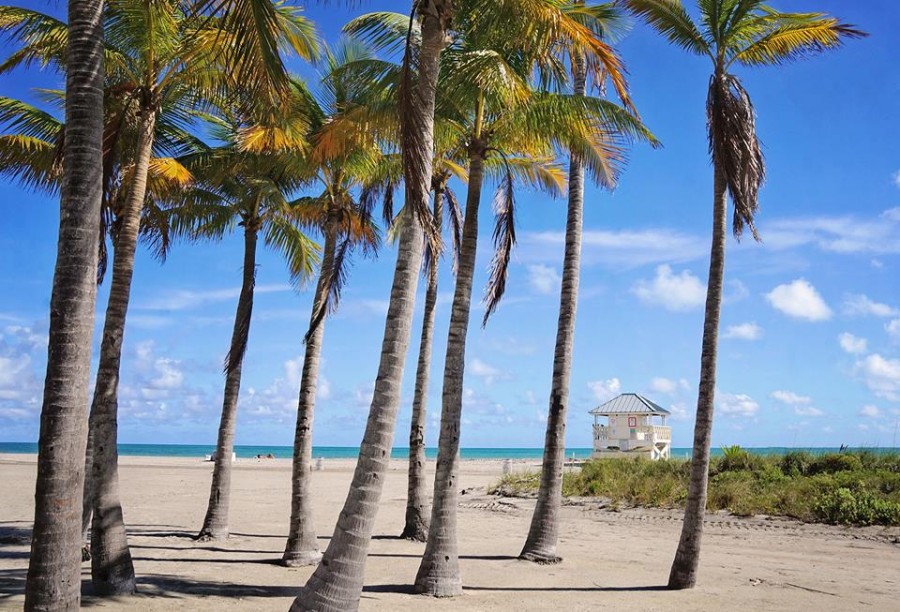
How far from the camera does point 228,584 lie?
10188 millimetres

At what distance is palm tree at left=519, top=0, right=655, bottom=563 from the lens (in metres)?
12.6

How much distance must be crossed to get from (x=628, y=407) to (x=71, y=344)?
33.8 m

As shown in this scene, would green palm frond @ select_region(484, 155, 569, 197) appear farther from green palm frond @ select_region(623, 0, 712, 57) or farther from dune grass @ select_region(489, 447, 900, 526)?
dune grass @ select_region(489, 447, 900, 526)

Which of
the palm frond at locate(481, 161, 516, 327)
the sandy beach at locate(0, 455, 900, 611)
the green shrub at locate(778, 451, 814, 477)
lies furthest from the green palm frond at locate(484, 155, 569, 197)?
the green shrub at locate(778, 451, 814, 477)

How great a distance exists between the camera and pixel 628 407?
1459 inches

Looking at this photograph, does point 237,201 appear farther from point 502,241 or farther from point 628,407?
point 628,407

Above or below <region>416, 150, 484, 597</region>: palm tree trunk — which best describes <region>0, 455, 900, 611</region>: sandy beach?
below

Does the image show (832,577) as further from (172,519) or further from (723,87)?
(172,519)

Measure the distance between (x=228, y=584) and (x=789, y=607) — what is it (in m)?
7.58

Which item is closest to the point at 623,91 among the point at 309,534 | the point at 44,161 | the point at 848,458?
the point at 309,534

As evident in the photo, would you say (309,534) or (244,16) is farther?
(309,534)

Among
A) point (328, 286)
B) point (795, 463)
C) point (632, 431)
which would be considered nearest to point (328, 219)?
point (328, 286)

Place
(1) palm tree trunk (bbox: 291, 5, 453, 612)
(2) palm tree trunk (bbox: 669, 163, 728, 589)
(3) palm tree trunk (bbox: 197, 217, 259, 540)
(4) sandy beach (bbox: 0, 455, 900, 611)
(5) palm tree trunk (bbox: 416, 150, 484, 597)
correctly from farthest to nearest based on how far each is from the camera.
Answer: (3) palm tree trunk (bbox: 197, 217, 259, 540) < (2) palm tree trunk (bbox: 669, 163, 728, 589) < (5) palm tree trunk (bbox: 416, 150, 484, 597) < (4) sandy beach (bbox: 0, 455, 900, 611) < (1) palm tree trunk (bbox: 291, 5, 453, 612)

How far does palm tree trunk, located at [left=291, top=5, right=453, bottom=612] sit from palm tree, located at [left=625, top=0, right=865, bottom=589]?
15.1 feet
